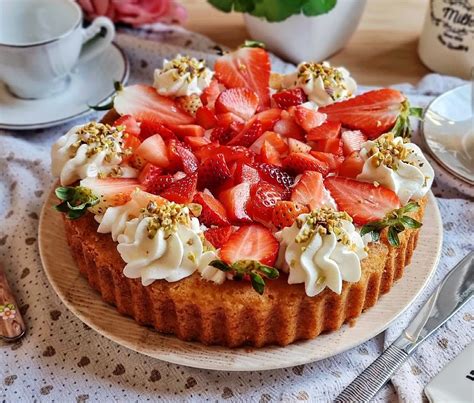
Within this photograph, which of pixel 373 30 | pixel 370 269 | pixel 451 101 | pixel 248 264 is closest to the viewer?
pixel 248 264

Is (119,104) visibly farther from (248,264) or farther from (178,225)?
(248,264)

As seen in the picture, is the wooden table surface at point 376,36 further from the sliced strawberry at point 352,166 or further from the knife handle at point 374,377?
the knife handle at point 374,377

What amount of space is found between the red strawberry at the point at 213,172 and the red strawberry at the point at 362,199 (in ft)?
0.88

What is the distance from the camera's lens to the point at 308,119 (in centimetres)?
202

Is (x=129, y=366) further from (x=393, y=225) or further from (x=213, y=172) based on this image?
(x=393, y=225)

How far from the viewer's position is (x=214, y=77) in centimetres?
222

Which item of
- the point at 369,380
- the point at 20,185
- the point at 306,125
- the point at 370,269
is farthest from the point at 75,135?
the point at 369,380

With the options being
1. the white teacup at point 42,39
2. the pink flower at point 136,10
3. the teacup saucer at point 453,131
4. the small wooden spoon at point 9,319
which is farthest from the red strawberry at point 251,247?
the pink flower at point 136,10

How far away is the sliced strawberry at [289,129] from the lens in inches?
80.4

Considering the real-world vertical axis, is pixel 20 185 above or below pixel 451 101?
below

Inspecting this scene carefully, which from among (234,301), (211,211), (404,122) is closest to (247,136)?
(211,211)

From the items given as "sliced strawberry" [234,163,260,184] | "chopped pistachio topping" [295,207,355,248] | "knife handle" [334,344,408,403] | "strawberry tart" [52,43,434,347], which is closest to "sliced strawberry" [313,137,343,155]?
"strawberry tart" [52,43,434,347]

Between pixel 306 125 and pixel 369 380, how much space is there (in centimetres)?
73

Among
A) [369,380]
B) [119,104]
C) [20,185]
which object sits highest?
[119,104]
